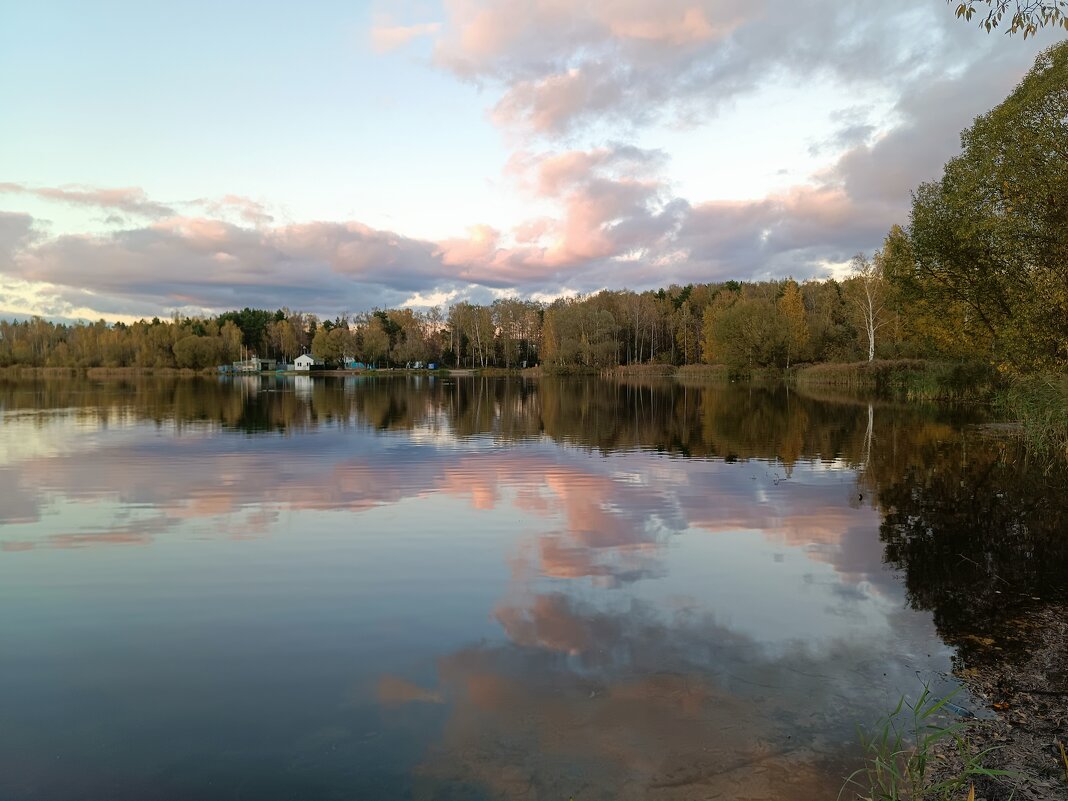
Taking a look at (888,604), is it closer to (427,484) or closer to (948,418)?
(427,484)

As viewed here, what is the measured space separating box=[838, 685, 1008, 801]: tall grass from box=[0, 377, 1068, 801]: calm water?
0.22 m

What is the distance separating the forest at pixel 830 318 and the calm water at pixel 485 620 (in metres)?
8.24

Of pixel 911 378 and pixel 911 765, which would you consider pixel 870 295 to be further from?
pixel 911 765

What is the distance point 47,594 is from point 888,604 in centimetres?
1232

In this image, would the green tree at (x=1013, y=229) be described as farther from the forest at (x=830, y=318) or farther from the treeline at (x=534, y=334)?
the treeline at (x=534, y=334)

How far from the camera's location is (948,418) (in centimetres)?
3603

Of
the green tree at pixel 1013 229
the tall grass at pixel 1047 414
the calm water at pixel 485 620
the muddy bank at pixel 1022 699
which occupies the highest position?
the green tree at pixel 1013 229

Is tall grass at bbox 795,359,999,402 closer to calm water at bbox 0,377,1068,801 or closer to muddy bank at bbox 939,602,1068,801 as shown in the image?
calm water at bbox 0,377,1068,801

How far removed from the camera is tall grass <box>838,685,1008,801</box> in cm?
482

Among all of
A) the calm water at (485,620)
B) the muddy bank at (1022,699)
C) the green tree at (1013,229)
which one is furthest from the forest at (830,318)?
the muddy bank at (1022,699)

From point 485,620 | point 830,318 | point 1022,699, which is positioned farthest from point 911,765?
point 830,318

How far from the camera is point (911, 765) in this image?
523 centimetres

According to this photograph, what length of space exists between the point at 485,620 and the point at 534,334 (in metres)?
156

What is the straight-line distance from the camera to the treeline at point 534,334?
91875mm
